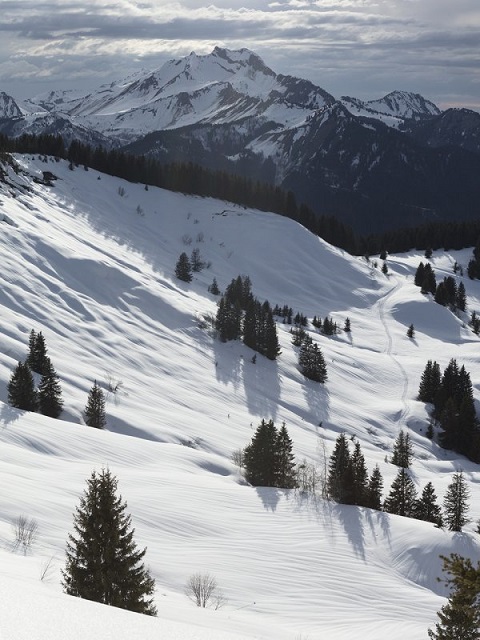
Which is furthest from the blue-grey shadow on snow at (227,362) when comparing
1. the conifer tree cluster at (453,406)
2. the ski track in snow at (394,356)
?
the conifer tree cluster at (453,406)

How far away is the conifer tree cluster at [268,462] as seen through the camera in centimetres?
4503

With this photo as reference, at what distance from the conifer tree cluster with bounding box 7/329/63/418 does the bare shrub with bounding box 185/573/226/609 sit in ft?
82.1

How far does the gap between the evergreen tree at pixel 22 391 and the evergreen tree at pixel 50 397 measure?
1.32 metres

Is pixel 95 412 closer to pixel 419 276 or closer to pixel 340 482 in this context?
pixel 340 482

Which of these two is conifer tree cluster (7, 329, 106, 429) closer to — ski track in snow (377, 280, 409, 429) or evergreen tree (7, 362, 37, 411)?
evergreen tree (7, 362, 37, 411)

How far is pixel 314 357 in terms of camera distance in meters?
83.5

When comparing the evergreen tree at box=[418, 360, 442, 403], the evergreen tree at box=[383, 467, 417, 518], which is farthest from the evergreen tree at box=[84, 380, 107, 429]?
the evergreen tree at box=[418, 360, 442, 403]

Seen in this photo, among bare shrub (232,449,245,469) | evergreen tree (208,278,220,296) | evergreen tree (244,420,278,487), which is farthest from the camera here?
evergreen tree (208,278,220,296)

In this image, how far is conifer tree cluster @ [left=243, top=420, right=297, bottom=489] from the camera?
45031 mm

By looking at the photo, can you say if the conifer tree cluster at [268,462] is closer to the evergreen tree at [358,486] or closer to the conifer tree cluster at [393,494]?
the conifer tree cluster at [393,494]

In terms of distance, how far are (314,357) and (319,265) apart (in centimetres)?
5378

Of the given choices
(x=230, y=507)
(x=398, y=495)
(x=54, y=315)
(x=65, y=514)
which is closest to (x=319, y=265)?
(x=54, y=315)

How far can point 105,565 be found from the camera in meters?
18.0

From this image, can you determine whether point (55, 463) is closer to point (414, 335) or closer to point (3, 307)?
point (3, 307)
